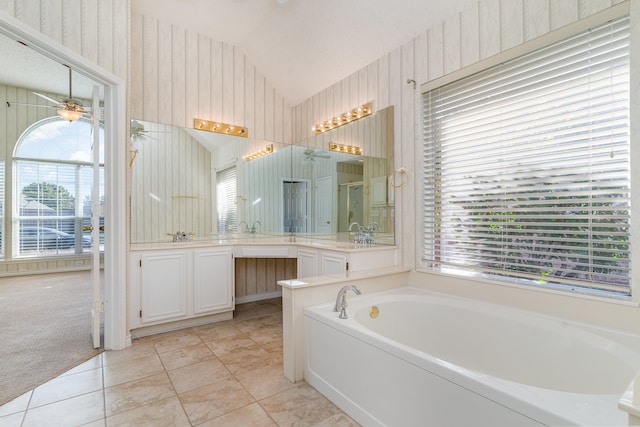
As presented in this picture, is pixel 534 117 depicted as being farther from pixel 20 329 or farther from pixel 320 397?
pixel 20 329

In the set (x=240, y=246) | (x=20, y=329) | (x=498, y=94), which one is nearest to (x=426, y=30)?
(x=498, y=94)

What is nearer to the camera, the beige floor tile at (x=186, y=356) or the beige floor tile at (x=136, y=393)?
the beige floor tile at (x=136, y=393)

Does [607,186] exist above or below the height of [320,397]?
above

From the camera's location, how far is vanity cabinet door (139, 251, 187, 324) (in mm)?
2709

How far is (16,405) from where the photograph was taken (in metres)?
1.71

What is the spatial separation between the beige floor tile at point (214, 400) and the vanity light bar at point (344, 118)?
2.60 meters

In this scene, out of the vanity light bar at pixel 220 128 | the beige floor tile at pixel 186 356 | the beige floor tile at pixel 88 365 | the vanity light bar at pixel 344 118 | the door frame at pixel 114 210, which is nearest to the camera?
the beige floor tile at pixel 88 365

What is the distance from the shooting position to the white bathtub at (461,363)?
103 centimetres

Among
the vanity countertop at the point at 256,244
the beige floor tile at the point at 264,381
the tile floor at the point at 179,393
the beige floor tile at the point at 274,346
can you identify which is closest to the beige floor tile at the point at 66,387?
the tile floor at the point at 179,393

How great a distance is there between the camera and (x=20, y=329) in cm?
283

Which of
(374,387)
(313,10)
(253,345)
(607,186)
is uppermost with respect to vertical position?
(313,10)

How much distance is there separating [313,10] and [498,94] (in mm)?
1876

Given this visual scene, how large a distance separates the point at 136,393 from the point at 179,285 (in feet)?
3.76

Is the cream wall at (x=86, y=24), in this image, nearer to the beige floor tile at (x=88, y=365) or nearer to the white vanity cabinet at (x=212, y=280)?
the white vanity cabinet at (x=212, y=280)
